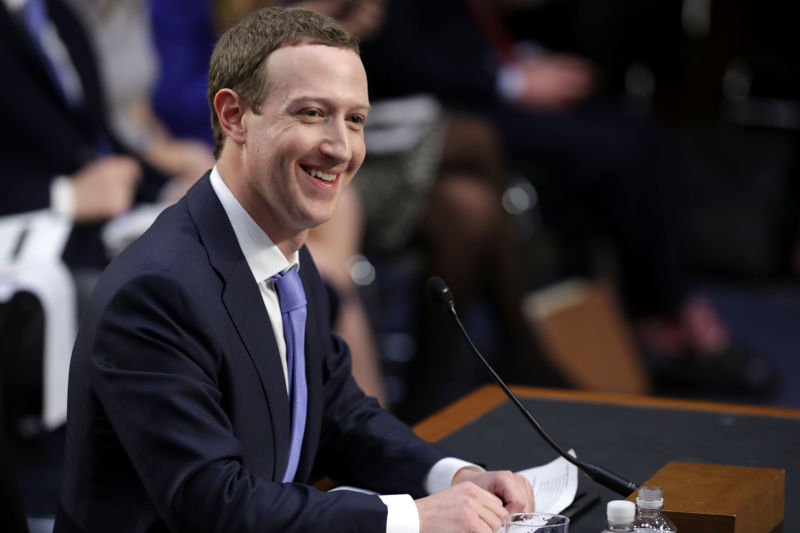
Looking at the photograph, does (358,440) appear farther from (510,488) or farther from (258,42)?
(258,42)

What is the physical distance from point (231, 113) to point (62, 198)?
1.67 meters

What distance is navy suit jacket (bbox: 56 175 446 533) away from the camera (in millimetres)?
1251

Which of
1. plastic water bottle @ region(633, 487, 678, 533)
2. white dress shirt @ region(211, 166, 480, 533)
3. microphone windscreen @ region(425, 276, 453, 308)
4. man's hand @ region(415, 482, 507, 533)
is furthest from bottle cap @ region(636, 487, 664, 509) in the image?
microphone windscreen @ region(425, 276, 453, 308)

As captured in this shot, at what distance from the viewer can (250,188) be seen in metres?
1.39

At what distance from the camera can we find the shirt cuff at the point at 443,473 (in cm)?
153

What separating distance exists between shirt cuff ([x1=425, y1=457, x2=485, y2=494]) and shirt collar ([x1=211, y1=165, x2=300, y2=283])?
0.32 metres

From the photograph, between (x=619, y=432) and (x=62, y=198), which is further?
(x=62, y=198)

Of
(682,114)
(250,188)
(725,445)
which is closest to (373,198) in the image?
(725,445)

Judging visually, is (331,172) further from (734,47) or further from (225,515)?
(734,47)

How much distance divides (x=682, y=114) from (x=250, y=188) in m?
4.78

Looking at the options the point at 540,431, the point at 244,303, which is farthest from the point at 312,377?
the point at 540,431

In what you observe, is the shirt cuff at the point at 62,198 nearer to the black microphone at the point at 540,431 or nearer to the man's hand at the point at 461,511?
the black microphone at the point at 540,431

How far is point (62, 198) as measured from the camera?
2941mm

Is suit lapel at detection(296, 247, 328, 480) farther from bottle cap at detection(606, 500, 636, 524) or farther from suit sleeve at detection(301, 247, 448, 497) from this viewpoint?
bottle cap at detection(606, 500, 636, 524)
